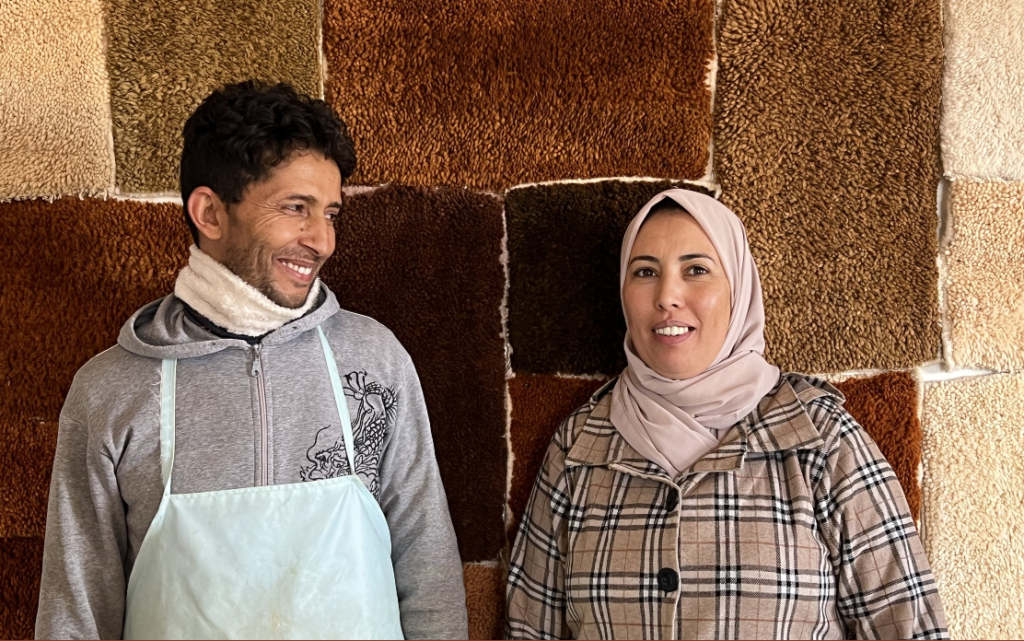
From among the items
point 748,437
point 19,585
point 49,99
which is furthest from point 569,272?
point 19,585

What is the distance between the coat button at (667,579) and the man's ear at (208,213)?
3.41 ft

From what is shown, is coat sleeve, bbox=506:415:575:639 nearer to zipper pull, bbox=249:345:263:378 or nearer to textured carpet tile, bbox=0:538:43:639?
zipper pull, bbox=249:345:263:378

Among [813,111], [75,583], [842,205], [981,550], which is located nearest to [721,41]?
[813,111]

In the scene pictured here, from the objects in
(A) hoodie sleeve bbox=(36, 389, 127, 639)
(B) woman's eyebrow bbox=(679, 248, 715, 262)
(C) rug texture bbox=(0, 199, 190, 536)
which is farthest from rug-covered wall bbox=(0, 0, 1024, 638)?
(A) hoodie sleeve bbox=(36, 389, 127, 639)

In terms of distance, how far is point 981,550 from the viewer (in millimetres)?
1728

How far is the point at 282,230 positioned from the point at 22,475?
0.88 meters

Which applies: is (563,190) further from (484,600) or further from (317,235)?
(484,600)

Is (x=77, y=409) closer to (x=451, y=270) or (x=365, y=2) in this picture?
(x=451, y=270)

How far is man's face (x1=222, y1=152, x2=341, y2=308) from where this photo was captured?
1415 millimetres

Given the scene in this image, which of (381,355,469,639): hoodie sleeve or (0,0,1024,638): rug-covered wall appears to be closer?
(381,355,469,639): hoodie sleeve

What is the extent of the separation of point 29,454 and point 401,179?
1.03 m

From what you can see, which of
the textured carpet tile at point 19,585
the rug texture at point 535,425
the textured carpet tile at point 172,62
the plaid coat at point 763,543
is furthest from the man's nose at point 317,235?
the textured carpet tile at point 19,585

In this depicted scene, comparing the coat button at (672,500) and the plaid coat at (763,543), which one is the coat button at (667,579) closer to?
the plaid coat at (763,543)

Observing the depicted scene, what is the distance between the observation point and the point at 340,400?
4.81ft
